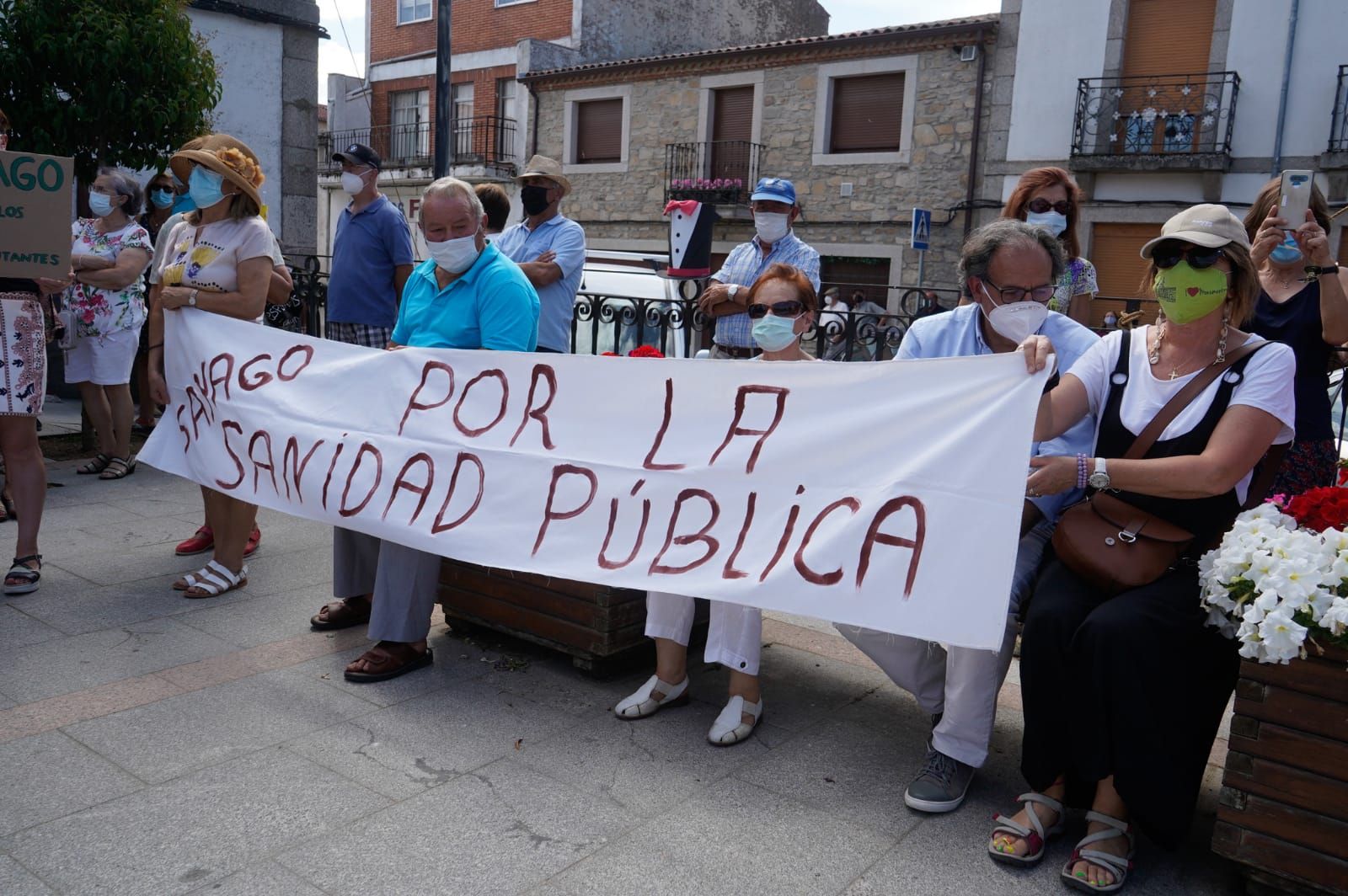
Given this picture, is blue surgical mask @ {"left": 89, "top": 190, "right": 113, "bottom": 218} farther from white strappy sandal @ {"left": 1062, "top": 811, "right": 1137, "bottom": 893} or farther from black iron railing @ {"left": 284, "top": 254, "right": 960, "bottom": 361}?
white strappy sandal @ {"left": 1062, "top": 811, "right": 1137, "bottom": 893}

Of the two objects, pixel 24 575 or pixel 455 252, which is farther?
pixel 24 575

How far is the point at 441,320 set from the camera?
4156 millimetres

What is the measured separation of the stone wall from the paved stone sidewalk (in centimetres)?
1749

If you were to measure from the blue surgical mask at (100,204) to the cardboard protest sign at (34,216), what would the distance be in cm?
175

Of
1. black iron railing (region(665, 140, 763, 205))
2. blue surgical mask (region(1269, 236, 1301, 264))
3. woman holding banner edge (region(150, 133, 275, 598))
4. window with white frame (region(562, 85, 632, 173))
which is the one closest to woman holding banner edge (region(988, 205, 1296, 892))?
blue surgical mask (region(1269, 236, 1301, 264))

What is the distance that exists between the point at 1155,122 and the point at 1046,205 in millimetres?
16258

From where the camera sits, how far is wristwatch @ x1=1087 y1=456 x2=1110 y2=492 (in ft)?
9.27

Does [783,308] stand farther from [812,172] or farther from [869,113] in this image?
Answer: [812,172]

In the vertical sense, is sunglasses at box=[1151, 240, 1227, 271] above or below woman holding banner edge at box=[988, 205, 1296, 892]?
above

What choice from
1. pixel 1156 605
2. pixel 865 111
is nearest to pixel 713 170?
pixel 865 111

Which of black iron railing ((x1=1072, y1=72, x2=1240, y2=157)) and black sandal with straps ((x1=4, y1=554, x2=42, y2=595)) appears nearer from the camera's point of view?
black sandal with straps ((x1=4, y1=554, x2=42, y2=595))

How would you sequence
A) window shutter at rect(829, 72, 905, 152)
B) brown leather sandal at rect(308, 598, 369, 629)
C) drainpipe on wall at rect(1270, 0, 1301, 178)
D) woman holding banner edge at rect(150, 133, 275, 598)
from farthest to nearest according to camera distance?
window shutter at rect(829, 72, 905, 152) → drainpipe on wall at rect(1270, 0, 1301, 178) → woman holding banner edge at rect(150, 133, 275, 598) → brown leather sandal at rect(308, 598, 369, 629)

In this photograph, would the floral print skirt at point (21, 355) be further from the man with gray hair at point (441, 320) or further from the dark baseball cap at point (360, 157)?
the man with gray hair at point (441, 320)

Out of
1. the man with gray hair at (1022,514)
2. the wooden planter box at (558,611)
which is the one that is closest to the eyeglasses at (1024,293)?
the man with gray hair at (1022,514)
